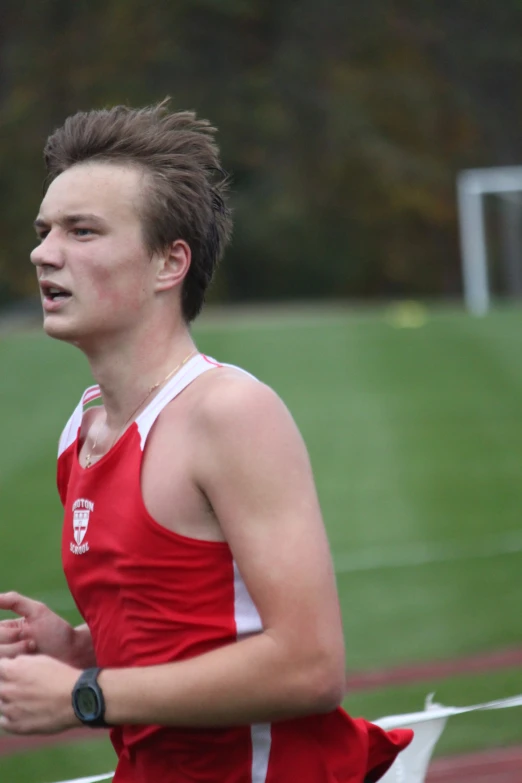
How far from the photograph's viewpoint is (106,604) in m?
2.14

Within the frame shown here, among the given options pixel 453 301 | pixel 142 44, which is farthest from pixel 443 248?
pixel 142 44

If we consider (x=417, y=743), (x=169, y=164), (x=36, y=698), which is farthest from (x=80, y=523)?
(x=417, y=743)

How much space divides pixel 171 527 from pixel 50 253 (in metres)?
0.55

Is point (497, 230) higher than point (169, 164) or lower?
higher

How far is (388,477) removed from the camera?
10.9 meters

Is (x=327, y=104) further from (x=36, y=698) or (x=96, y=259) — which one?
(x=36, y=698)

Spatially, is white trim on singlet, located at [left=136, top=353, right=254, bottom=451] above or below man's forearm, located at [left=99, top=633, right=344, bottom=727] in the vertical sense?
above

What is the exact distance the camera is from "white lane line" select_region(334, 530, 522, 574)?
8.28 metres

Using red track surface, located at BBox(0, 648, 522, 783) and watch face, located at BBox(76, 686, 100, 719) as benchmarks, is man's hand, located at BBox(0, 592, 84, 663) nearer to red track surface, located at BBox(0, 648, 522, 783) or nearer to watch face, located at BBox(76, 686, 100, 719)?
watch face, located at BBox(76, 686, 100, 719)

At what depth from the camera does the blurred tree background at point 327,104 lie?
127 feet

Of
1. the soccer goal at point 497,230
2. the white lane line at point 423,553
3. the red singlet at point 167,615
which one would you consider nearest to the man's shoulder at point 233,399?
the red singlet at point 167,615

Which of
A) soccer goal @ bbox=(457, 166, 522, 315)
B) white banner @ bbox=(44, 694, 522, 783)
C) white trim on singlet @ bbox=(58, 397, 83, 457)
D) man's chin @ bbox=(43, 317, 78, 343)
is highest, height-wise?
soccer goal @ bbox=(457, 166, 522, 315)

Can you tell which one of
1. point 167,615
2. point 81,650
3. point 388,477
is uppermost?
point 167,615

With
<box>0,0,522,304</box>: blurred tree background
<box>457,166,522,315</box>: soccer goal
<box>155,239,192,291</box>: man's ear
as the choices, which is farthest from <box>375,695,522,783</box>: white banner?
<box>0,0,522,304</box>: blurred tree background
